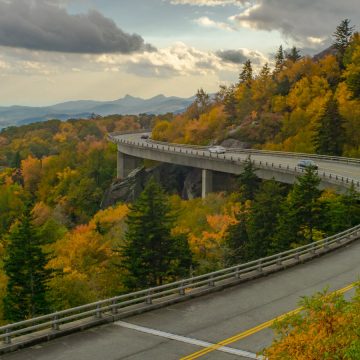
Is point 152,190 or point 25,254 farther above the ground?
point 152,190

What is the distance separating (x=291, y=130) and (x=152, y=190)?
55347 mm

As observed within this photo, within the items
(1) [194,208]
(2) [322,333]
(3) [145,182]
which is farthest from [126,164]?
(2) [322,333]

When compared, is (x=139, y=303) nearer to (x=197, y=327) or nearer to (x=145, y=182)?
(x=197, y=327)

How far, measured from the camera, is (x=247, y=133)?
9425 cm

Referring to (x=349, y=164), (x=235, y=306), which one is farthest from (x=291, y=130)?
(x=235, y=306)

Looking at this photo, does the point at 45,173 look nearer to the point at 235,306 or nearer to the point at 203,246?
the point at 203,246

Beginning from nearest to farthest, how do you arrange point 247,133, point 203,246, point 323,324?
point 323,324 → point 203,246 → point 247,133

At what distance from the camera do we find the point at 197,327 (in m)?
17.5

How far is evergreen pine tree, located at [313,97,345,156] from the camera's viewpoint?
70.6 meters

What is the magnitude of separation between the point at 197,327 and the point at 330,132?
59.2 metres

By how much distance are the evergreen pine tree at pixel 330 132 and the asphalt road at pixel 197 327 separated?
50.0m

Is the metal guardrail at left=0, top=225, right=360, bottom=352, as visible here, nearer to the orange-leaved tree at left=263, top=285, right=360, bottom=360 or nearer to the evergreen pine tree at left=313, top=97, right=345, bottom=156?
the orange-leaved tree at left=263, top=285, right=360, bottom=360

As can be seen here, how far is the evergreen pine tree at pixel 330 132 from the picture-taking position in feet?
232

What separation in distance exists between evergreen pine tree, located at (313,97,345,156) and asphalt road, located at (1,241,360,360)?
50031 mm
